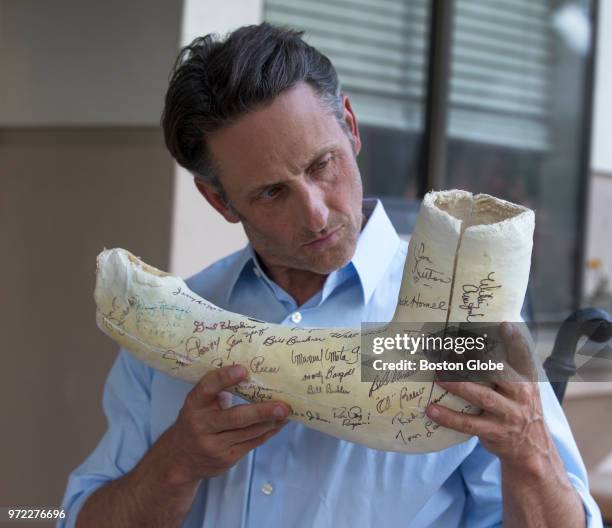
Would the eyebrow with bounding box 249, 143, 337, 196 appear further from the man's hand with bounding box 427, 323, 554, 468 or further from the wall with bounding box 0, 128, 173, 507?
the wall with bounding box 0, 128, 173, 507

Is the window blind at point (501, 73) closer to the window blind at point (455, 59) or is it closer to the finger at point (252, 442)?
the window blind at point (455, 59)

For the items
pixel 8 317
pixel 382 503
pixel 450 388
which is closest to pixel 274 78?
pixel 450 388

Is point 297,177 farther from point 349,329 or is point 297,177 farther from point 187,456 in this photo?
point 187,456

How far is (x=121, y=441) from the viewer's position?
140 centimetres

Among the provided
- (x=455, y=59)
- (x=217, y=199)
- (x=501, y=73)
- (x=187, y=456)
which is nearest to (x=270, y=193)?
(x=217, y=199)

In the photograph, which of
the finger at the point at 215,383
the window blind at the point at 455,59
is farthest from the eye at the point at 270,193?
the window blind at the point at 455,59

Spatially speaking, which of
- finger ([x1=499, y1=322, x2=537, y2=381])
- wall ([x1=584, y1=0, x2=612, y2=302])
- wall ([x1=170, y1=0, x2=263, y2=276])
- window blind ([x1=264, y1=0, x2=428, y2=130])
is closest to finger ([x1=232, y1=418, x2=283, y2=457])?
finger ([x1=499, y1=322, x2=537, y2=381])

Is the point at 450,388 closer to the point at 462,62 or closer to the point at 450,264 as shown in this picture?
the point at 450,264

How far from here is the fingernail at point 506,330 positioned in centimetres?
95

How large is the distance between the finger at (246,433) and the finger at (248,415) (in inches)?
0.6

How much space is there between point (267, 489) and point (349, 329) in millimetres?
312

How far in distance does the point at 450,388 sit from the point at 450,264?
15cm

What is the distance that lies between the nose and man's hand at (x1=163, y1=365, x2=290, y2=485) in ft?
0.89

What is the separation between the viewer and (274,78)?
3.99 ft
